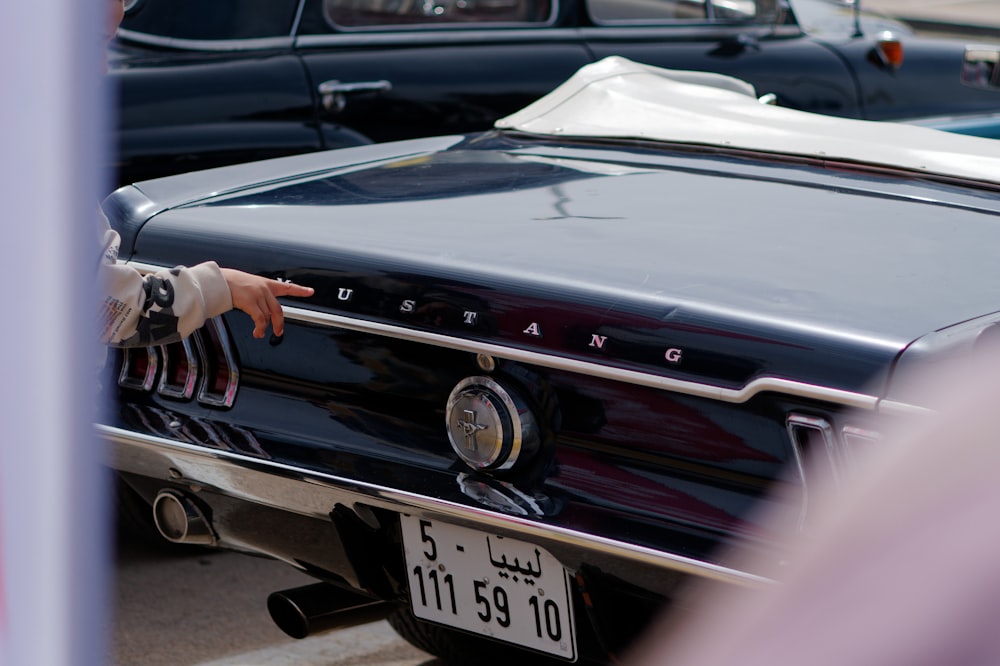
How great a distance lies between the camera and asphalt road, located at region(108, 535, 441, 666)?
3326 mm

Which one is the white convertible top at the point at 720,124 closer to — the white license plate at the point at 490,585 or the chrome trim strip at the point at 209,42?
the chrome trim strip at the point at 209,42

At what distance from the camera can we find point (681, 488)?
2135 mm

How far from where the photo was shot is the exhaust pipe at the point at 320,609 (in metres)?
2.63

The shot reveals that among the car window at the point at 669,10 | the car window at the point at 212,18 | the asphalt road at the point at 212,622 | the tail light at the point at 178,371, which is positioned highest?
the car window at the point at 212,18

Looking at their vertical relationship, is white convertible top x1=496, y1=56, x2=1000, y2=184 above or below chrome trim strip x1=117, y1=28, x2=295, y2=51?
below

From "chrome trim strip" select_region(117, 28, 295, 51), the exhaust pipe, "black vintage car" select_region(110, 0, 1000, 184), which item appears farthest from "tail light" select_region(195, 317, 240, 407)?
"chrome trim strip" select_region(117, 28, 295, 51)

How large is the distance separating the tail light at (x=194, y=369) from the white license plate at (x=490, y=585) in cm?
→ 56

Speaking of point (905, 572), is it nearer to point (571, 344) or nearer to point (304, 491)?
point (571, 344)

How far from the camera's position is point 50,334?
90cm

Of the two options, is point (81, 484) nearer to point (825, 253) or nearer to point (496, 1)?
point (825, 253)

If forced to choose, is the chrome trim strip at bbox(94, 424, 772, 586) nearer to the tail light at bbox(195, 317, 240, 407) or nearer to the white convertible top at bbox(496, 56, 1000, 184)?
the tail light at bbox(195, 317, 240, 407)

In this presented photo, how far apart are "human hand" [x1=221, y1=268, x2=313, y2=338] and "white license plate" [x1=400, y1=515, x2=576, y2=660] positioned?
0.44 meters

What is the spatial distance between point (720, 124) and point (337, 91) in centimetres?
150

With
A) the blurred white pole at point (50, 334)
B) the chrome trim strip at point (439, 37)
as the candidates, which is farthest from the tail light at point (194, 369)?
the chrome trim strip at point (439, 37)
